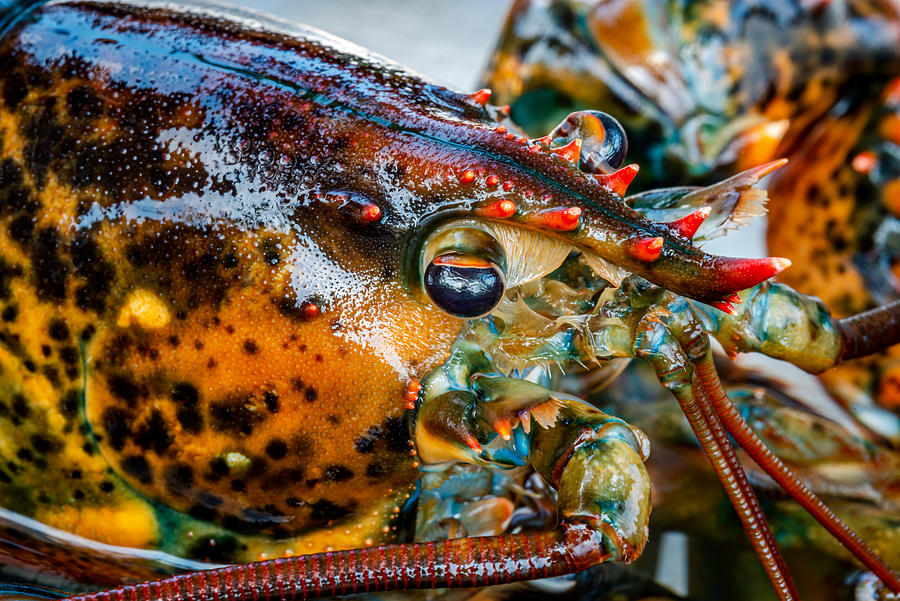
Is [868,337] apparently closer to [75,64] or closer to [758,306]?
[758,306]

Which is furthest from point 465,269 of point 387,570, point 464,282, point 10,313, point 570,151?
point 10,313

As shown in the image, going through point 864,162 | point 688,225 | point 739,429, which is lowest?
point 739,429

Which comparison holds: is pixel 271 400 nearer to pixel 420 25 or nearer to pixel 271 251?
pixel 271 251

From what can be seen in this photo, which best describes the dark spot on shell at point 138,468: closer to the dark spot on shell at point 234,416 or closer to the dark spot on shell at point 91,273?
the dark spot on shell at point 234,416

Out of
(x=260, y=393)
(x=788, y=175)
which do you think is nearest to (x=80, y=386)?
(x=260, y=393)

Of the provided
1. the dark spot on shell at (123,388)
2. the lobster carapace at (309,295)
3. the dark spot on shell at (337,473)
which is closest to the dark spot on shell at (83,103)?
the lobster carapace at (309,295)
